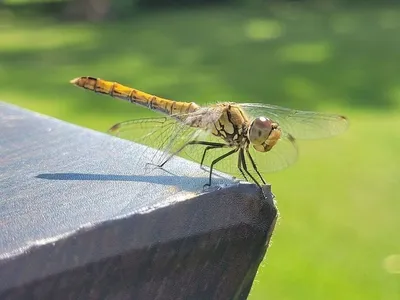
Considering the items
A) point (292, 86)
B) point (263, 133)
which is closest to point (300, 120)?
point (263, 133)

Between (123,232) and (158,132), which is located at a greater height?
(123,232)

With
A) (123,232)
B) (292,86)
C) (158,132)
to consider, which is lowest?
(292,86)

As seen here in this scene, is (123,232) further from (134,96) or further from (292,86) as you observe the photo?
(292,86)

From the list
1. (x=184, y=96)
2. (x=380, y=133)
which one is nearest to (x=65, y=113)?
(x=184, y=96)

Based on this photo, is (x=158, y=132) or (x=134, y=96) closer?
(x=158, y=132)

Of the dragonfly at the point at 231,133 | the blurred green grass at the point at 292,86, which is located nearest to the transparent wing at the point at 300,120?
the dragonfly at the point at 231,133

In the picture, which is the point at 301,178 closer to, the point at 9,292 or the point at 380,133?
the point at 380,133

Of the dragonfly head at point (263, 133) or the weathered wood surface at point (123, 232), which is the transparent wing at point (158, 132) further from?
the weathered wood surface at point (123, 232)
